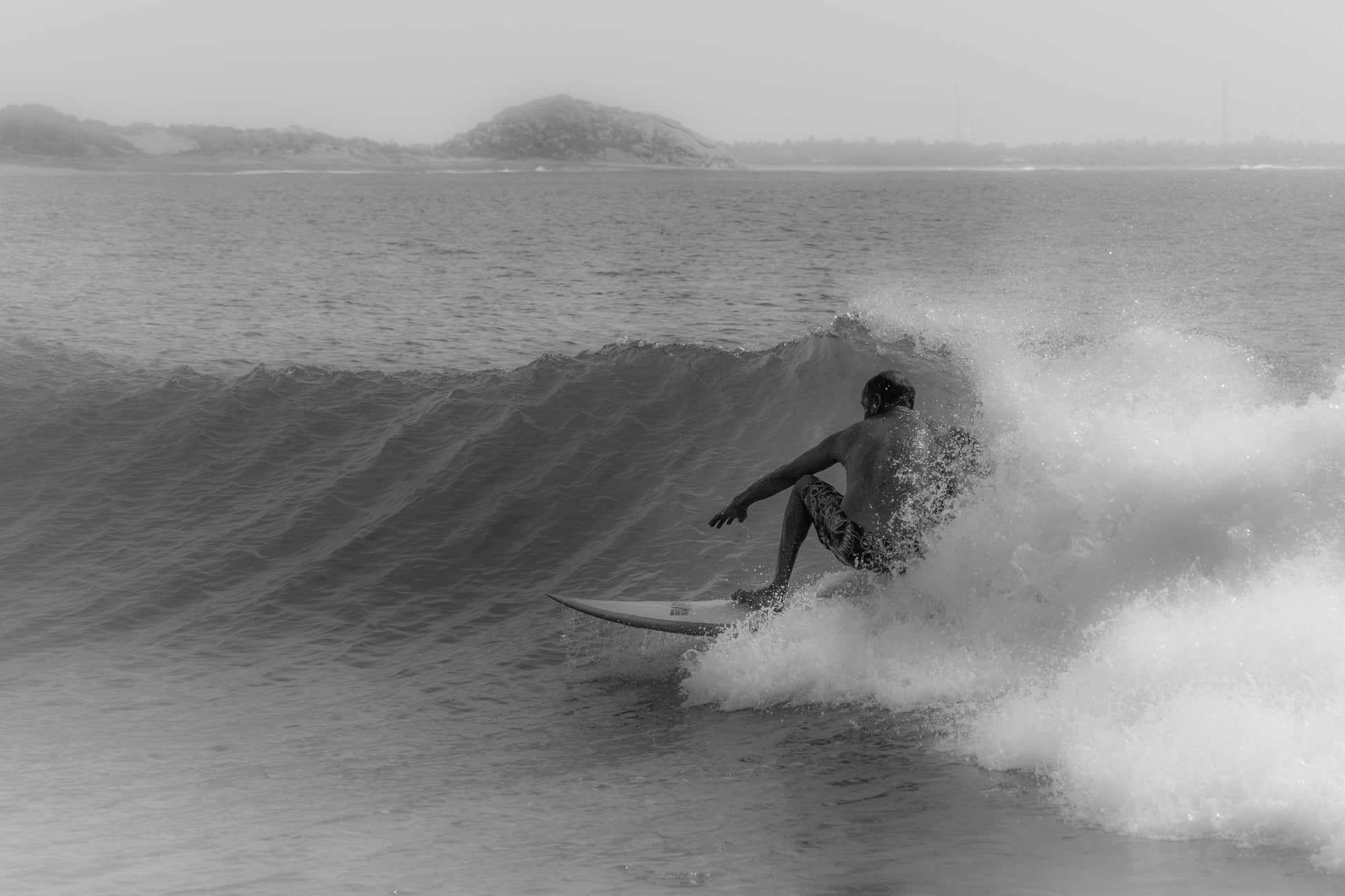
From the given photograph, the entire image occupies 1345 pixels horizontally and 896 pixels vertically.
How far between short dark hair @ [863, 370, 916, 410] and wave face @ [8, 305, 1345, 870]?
0.71 meters

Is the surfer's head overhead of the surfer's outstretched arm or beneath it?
overhead

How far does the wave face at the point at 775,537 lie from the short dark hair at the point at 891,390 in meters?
0.71

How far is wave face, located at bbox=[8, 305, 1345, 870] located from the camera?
19.0 feet

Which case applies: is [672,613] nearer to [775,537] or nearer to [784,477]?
[784,477]

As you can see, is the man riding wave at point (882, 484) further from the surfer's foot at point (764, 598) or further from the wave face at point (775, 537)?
the surfer's foot at point (764, 598)

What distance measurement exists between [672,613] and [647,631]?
516 millimetres

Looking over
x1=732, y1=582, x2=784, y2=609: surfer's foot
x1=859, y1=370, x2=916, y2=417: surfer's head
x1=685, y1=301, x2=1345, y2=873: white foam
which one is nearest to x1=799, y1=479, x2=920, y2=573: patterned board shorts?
x1=685, y1=301, x2=1345, y2=873: white foam

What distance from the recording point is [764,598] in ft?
26.0

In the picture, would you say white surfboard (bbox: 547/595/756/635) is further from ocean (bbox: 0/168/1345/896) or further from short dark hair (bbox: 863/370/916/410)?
short dark hair (bbox: 863/370/916/410)

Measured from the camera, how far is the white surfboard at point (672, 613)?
25.9 feet

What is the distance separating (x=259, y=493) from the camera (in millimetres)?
13180

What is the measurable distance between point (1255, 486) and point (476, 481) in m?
8.19

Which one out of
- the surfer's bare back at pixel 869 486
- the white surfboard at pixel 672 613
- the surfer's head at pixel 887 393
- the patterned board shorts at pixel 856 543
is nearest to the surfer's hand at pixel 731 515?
the surfer's bare back at pixel 869 486

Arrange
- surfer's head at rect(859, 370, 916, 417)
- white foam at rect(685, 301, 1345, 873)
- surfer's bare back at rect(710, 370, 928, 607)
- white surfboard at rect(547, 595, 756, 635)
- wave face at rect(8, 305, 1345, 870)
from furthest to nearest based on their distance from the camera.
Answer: white surfboard at rect(547, 595, 756, 635) → surfer's head at rect(859, 370, 916, 417) → surfer's bare back at rect(710, 370, 928, 607) → wave face at rect(8, 305, 1345, 870) → white foam at rect(685, 301, 1345, 873)
